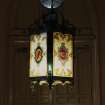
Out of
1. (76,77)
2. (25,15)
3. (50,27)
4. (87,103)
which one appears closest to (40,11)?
(25,15)

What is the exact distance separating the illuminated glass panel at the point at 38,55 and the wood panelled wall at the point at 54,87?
5.76 feet

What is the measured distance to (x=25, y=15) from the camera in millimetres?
5262

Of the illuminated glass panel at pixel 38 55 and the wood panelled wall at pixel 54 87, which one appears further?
the wood panelled wall at pixel 54 87

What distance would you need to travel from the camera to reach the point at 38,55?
324cm

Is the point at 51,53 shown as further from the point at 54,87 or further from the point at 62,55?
the point at 54,87

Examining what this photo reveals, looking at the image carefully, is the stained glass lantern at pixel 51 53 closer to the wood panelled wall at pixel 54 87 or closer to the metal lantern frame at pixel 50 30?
the metal lantern frame at pixel 50 30

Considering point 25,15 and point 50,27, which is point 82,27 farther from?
point 50,27

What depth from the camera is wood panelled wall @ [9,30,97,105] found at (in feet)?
16.5

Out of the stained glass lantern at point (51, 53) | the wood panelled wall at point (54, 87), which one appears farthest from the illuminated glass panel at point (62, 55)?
the wood panelled wall at point (54, 87)

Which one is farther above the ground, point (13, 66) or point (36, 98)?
point (13, 66)

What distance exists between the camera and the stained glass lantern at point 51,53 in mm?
3182

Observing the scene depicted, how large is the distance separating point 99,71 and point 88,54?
28 centimetres

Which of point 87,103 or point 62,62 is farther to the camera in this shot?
point 87,103

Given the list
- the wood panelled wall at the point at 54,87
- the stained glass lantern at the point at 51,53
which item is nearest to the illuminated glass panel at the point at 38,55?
the stained glass lantern at the point at 51,53
